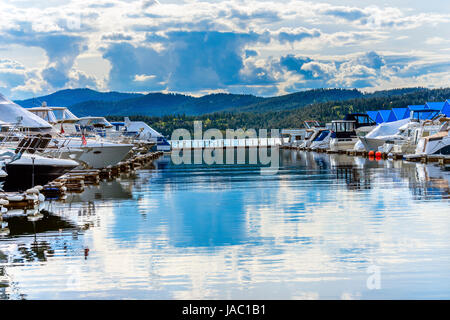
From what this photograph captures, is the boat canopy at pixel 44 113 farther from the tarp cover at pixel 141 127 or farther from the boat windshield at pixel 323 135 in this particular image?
the boat windshield at pixel 323 135

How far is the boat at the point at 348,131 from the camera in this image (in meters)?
67.8

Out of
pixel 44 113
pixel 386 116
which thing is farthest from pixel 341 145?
pixel 44 113

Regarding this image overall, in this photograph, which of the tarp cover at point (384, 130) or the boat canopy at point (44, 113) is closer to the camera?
the boat canopy at point (44, 113)

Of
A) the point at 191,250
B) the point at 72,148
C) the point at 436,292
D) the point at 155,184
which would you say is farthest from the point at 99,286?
the point at 72,148

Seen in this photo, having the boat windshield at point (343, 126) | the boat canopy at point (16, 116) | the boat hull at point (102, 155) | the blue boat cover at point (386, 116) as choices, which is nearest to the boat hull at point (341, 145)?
the boat windshield at point (343, 126)

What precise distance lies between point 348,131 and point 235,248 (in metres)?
60.0

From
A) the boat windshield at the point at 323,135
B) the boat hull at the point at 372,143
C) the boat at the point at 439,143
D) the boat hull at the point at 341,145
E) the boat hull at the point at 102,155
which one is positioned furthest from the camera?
the boat windshield at the point at 323,135

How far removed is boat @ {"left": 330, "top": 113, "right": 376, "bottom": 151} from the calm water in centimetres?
4555

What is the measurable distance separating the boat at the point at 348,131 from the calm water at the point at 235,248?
1793 inches

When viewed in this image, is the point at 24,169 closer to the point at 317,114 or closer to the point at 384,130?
the point at 384,130

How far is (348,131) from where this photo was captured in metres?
71.1

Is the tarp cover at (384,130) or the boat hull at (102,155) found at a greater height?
the tarp cover at (384,130)

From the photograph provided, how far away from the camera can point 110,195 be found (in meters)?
24.3

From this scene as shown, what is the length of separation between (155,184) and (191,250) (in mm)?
17540
